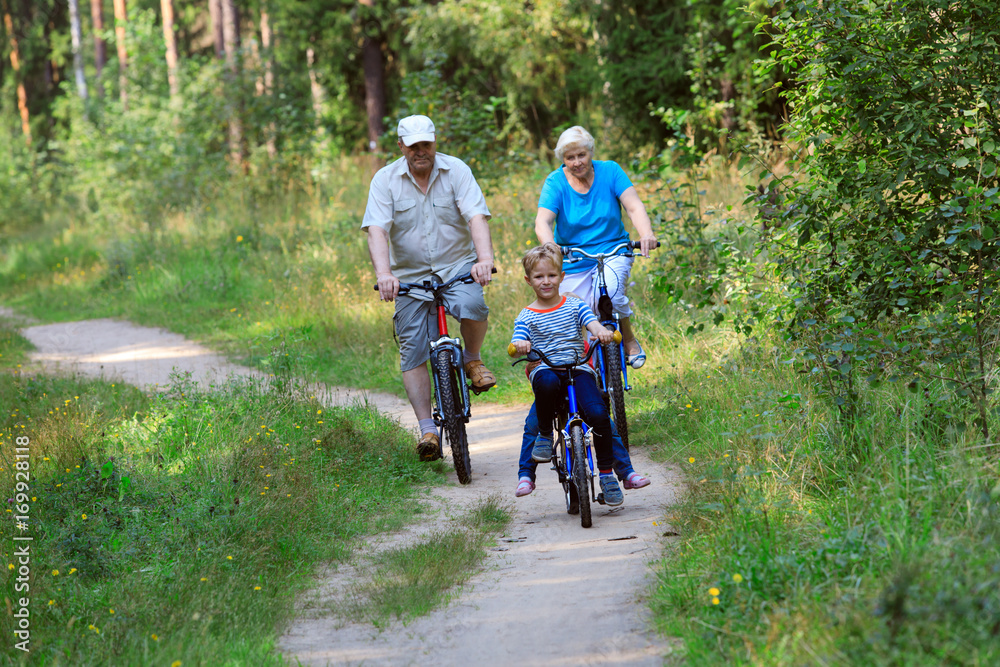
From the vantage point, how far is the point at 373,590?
4.13m

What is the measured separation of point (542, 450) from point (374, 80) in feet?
52.1

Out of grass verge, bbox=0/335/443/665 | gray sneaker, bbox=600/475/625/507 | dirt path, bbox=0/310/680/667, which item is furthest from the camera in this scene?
gray sneaker, bbox=600/475/625/507

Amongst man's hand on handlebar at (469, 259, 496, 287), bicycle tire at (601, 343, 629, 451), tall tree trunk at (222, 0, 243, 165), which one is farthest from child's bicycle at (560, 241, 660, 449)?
tall tree trunk at (222, 0, 243, 165)

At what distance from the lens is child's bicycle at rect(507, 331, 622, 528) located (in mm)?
4809

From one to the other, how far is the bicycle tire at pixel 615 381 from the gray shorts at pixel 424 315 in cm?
89

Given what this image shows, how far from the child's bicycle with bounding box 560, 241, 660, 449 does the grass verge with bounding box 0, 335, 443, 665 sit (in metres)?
1.33

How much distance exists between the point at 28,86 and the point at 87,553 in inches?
1638

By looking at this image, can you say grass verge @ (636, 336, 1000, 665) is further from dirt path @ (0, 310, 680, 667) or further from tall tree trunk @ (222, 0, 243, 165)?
tall tree trunk @ (222, 0, 243, 165)

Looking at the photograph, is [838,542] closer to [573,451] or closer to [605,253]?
[573,451]

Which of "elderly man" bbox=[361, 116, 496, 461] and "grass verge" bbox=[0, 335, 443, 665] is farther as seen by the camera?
"elderly man" bbox=[361, 116, 496, 461]

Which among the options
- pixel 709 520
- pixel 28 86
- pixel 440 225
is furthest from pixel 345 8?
pixel 28 86

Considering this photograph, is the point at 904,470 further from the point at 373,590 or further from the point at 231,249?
the point at 231,249

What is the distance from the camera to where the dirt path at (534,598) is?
3.46 m

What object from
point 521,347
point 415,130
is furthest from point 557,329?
point 415,130
